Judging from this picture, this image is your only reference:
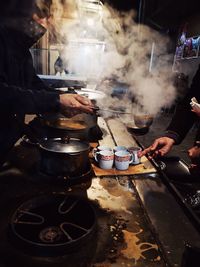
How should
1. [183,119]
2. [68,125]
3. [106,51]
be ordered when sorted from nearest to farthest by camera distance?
1. [68,125]
2. [183,119]
3. [106,51]

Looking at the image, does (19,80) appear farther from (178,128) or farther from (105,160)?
(178,128)

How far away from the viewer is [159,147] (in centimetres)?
265

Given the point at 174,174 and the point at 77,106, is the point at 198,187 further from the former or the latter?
the point at 77,106

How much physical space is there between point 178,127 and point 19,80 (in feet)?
6.32

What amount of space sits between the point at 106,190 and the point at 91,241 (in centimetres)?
61

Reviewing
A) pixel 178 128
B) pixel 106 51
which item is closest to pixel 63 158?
pixel 178 128

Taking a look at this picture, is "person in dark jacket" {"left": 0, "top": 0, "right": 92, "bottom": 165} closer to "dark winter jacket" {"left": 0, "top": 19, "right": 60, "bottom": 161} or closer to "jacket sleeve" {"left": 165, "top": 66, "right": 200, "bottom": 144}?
"dark winter jacket" {"left": 0, "top": 19, "right": 60, "bottom": 161}

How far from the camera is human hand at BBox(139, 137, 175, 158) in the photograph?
8.30 feet

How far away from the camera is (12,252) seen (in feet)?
3.84

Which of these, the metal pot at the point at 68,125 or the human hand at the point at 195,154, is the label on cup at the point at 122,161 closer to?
the metal pot at the point at 68,125

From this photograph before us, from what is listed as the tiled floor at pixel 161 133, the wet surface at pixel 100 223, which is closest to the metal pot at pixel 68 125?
the wet surface at pixel 100 223

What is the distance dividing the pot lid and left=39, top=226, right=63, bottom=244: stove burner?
583 millimetres

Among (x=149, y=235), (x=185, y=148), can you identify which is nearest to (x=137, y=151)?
(x=149, y=235)

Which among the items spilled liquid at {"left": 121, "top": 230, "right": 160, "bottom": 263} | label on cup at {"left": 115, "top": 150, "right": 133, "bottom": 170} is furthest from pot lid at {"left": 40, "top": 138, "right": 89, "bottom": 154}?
spilled liquid at {"left": 121, "top": 230, "right": 160, "bottom": 263}
